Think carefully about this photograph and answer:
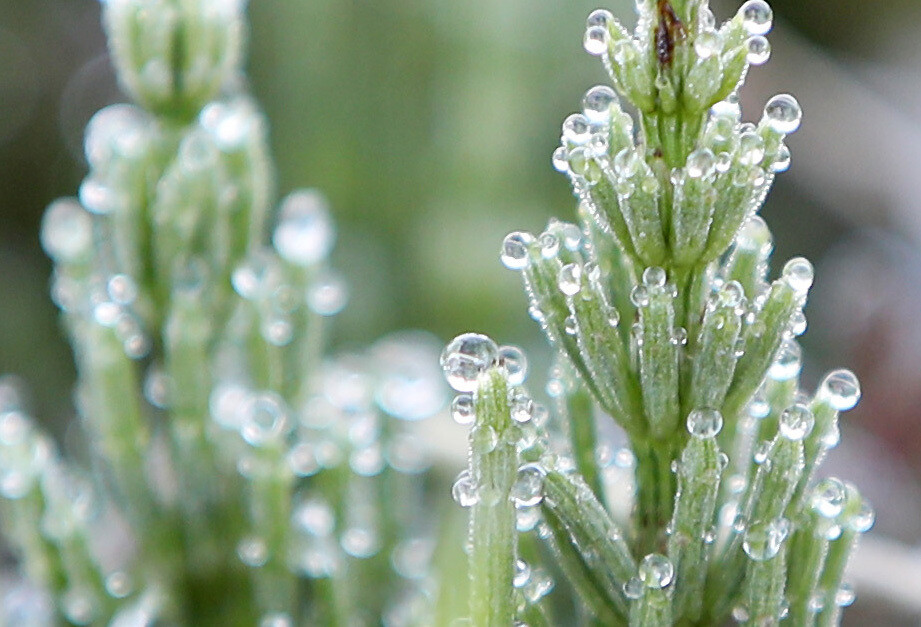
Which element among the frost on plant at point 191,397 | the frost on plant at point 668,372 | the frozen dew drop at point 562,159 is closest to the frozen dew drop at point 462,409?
the frost on plant at point 668,372

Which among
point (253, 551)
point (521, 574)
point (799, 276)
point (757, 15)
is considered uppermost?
point (757, 15)

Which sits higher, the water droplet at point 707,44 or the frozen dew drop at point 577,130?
the water droplet at point 707,44

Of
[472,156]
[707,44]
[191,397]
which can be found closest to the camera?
[707,44]

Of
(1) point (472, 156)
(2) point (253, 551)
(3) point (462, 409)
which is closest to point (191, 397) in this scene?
(2) point (253, 551)

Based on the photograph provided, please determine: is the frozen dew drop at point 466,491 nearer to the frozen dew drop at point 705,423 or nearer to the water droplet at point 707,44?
the frozen dew drop at point 705,423

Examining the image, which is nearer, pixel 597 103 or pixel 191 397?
pixel 597 103

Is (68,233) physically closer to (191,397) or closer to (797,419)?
(191,397)

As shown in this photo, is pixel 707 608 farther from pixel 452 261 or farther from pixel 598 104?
pixel 452 261
